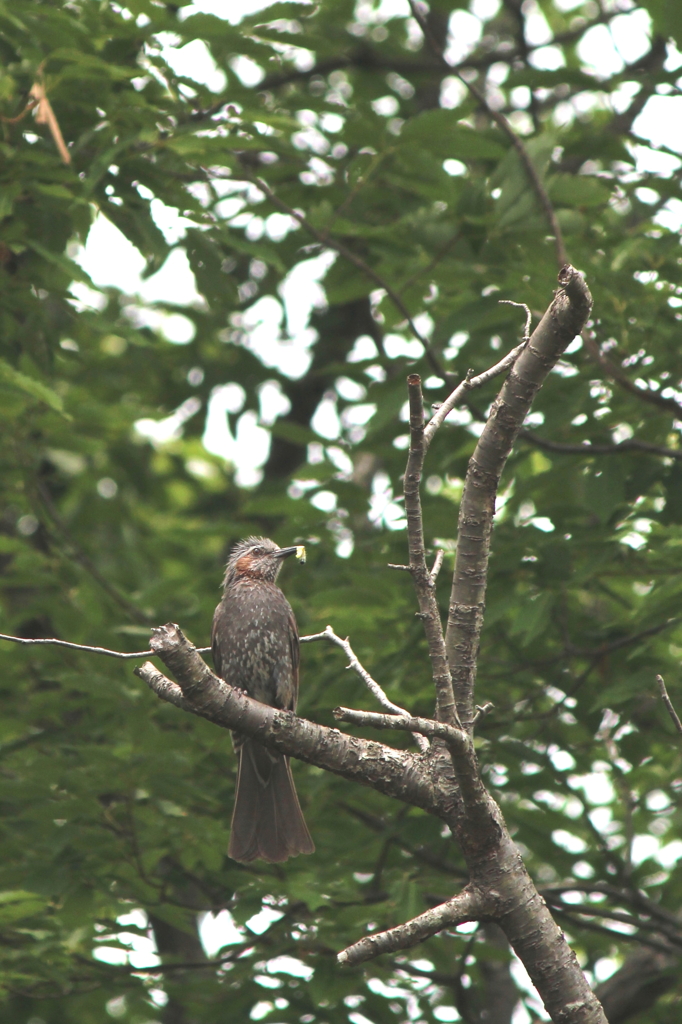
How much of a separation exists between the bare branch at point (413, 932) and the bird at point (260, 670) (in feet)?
5.61

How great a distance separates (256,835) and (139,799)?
2.15ft

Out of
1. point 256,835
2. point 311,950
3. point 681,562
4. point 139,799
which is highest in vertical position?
point 681,562

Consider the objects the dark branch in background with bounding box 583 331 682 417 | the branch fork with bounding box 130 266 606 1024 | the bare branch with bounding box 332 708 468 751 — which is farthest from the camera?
the dark branch in background with bounding box 583 331 682 417

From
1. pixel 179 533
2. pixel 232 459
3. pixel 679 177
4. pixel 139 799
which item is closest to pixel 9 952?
pixel 139 799

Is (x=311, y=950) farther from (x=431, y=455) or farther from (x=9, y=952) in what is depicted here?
(x=431, y=455)

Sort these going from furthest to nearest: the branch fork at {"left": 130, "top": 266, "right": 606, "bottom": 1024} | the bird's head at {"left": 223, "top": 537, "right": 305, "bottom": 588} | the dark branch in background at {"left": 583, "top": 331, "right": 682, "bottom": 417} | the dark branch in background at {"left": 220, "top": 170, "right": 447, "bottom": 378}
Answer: the bird's head at {"left": 223, "top": 537, "right": 305, "bottom": 588}
the dark branch in background at {"left": 220, "top": 170, "right": 447, "bottom": 378}
the dark branch in background at {"left": 583, "top": 331, "right": 682, "bottom": 417}
the branch fork at {"left": 130, "top": 266, "right": 606, "bottom": 1024}

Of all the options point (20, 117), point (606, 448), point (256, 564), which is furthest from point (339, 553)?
point (20, 117)

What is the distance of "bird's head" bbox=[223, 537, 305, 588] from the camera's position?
598cm

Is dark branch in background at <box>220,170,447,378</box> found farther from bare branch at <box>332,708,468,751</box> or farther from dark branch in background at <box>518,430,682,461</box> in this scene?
bare branch at <box>332,708,468,751</box>

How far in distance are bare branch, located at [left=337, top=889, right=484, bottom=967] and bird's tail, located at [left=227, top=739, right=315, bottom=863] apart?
5.61 ft

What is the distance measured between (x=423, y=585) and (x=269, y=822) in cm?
196

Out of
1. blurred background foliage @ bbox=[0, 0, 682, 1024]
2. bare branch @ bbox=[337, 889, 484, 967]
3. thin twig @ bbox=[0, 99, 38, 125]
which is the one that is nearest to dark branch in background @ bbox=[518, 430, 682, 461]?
blurred background foliage @ bbox=[0, 0, 682, 1024]

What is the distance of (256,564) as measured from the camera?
19.8ft

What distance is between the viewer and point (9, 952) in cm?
470
